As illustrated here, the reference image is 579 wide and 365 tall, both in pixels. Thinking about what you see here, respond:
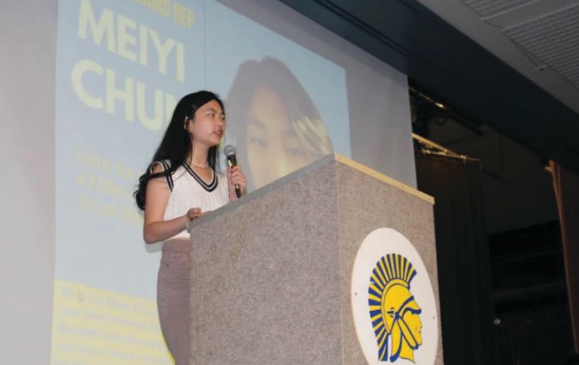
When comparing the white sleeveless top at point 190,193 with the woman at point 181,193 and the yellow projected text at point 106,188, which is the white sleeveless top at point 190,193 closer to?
the woman at point 181,193

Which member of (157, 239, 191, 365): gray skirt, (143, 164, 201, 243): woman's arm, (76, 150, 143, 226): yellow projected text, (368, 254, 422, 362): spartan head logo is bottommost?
(368, 254, 422, 362): spartan head logo

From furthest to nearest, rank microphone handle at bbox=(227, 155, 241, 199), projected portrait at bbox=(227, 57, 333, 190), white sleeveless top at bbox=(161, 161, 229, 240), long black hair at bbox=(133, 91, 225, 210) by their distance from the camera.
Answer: projected portrait at bbox=(227, 57, 333, 190) → long black hair at bbox=(133, 91, 225, 210) → white sleeveless top at bbox=(161, 161, 229, 240) → microphone handle at bbox=(227, 155, 241, 199)

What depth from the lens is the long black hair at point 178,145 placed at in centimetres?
257

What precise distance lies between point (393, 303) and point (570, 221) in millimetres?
5321

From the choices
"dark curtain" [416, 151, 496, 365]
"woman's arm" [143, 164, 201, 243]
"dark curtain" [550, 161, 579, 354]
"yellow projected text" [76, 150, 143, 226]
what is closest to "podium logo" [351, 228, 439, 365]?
"woman's arm" [143, 164, 201, 243]

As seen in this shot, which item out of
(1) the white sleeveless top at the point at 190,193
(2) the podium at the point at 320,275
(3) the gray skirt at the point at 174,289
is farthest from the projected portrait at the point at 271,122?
(2) the podium at the point at 320,275

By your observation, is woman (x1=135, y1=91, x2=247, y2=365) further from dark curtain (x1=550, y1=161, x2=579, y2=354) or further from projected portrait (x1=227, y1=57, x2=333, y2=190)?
dark curtain (x1=550, y1=161, x2=579, y2=354)

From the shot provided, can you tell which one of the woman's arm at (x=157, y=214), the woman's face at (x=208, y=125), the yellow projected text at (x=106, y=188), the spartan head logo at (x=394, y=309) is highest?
the woman's face at (x=208, y=125)

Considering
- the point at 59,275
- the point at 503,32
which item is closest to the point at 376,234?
the point at 59,275

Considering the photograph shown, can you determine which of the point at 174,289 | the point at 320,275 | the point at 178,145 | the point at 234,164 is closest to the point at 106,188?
the point at 178,145

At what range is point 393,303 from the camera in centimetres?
173

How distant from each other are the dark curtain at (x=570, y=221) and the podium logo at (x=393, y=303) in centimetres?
506

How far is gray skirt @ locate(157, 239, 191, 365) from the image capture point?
2299mm

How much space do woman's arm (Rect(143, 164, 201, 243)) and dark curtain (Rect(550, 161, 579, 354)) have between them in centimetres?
470
